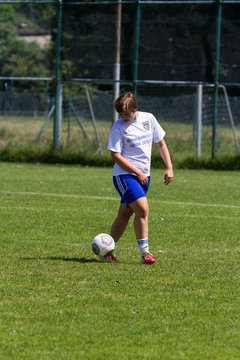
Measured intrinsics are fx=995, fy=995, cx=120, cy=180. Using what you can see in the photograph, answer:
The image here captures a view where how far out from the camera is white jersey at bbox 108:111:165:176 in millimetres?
9984

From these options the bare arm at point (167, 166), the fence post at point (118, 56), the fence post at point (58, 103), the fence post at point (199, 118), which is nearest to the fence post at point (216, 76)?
the fence post at point (199, 118)

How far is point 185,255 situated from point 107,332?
12.2 ft

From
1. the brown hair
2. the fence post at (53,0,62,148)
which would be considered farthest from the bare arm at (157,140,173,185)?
the fence post at (53,0,62,148)

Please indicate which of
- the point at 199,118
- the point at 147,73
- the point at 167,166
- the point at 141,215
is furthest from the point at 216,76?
the point at 141,215

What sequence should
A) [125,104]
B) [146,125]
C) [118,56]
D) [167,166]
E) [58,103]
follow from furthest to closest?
[58,103] → [118,56] → [167,166] → [146,125] → [125,104]

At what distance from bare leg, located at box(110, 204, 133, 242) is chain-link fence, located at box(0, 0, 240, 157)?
14255 mm

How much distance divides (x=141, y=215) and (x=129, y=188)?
30 centimetres

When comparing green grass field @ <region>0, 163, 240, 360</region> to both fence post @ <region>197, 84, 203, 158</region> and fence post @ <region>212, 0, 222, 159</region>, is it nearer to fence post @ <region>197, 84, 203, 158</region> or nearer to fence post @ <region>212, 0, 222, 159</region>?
fence post @ <region>212, 0, 222, 159</region>

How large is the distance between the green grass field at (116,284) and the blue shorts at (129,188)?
64 centimetres

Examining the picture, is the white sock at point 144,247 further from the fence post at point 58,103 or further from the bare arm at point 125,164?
the fence post at point 58,103

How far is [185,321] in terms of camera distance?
23.5 ft

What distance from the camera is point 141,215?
393 inches

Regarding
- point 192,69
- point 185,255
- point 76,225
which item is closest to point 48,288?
point 185,255

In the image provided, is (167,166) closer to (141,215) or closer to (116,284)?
(141,215)
